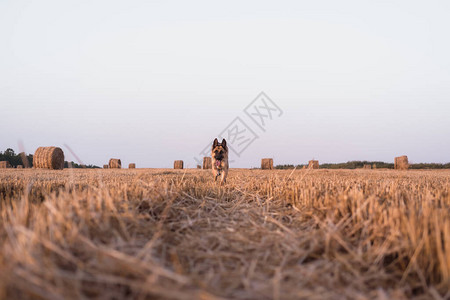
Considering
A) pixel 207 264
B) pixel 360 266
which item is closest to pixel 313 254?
pixel 360 266

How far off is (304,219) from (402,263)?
4.22ft

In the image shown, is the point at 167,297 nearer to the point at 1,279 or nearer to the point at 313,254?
the point at 1,279

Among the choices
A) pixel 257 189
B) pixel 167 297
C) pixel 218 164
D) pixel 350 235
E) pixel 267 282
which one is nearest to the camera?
pixel 167 297

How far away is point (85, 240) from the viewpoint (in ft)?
5.82

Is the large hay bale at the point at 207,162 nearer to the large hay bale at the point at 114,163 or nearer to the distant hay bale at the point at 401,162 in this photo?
the large hay bale at the point at 114,163

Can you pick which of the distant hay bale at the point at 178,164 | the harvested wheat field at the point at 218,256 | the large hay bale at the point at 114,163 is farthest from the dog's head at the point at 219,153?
the large hay bale at the point at 114,163

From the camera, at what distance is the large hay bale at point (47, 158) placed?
19031 millimetres

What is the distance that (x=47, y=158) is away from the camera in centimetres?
1900

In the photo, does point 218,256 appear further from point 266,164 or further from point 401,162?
point 401,162

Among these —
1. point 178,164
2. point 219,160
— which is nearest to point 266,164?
point 178,164

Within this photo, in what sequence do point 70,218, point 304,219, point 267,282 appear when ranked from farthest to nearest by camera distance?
point 304,219 → point 70,218 → point 267,282

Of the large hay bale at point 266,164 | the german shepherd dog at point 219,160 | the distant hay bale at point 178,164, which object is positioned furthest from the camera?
the distant hay bale at point 178,164

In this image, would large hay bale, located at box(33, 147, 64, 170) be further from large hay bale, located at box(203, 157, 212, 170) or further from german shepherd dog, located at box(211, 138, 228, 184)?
german shepherd dog, located at box(211, 138, 228, 184)

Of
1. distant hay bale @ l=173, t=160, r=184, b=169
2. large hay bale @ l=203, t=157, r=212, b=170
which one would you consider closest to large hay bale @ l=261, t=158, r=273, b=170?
large hay bale @ l=203, t=157, r=212, b=170
